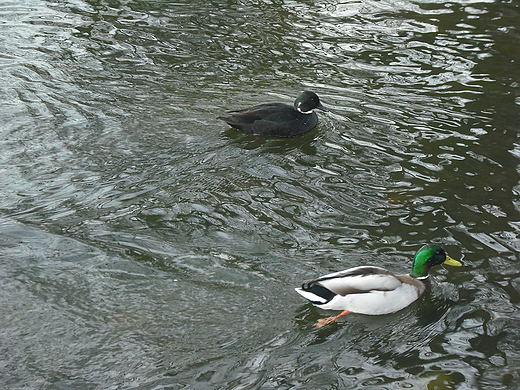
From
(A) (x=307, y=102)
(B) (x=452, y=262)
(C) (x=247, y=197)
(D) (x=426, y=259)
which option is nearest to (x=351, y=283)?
(D) (x=426, y=259)

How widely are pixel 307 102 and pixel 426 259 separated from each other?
147 inches

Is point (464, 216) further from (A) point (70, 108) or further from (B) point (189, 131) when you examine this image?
(A) point (70, 108)

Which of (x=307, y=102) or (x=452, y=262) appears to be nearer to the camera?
(x=452, y=262)

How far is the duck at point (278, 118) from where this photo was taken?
9.63 m

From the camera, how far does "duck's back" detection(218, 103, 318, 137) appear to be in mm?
9625

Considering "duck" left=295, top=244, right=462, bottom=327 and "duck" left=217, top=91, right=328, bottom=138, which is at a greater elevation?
"duck" left=217, top=91, right=328, bottom=138

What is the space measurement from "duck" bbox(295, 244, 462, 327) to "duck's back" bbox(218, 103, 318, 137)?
3.49 metres

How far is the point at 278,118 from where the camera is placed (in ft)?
32.0

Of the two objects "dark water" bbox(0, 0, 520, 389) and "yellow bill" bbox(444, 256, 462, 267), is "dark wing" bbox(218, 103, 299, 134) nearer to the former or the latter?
"dark water" bbox(0, 0, 520, 389)

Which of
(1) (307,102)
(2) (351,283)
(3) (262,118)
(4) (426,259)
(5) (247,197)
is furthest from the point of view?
(1) (307,102)

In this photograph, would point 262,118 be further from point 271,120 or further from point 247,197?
point 247,197

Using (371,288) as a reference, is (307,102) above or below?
above

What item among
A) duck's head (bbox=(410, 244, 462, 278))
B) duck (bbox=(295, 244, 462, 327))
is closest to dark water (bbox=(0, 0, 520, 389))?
duck (bbox=(295, 244, 462, 327))

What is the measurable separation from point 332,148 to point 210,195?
80.3 inches
